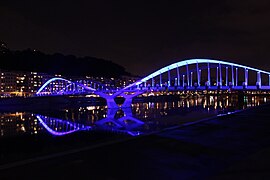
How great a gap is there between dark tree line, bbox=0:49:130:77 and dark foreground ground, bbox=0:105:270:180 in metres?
100

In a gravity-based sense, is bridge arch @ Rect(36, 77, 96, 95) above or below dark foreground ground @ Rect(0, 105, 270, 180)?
above

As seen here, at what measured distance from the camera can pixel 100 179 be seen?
18.6 feet

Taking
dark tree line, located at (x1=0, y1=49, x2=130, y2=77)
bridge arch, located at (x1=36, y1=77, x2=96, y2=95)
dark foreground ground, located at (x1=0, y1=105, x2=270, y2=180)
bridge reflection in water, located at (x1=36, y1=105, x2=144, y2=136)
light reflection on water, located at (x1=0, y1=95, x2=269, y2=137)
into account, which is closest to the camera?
dark foreground ground, located at (x1=0, y1=105, x2=270, y2=180)

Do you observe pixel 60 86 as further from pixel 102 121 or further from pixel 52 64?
pixel 102 121

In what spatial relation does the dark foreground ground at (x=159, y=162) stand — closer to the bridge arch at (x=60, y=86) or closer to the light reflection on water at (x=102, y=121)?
the light reflection on water at (x=102, y=121)

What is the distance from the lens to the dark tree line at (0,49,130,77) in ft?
341

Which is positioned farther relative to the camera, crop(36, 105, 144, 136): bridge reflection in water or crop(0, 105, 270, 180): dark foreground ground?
crop(36, 105, 144, 136): bridge reflection in water

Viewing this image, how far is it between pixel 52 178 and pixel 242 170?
3.88 meters

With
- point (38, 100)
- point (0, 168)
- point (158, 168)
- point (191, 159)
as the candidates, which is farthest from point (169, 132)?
point (38, 100)

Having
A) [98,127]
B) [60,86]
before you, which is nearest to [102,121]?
Result: [98,127]

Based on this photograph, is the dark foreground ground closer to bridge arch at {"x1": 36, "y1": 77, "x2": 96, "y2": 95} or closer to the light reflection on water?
the light reflection on water

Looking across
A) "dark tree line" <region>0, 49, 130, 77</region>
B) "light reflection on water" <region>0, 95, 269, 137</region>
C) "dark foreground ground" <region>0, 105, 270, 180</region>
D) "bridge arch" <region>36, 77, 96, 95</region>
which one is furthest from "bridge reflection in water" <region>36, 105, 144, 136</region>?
"dark tree line" <region>0, 49, 130, 77</region>

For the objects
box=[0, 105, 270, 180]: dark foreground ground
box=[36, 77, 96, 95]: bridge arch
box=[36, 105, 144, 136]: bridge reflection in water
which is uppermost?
box=[36, 77, 96, 95]: bridge arch

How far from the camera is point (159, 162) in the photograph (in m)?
6.95
